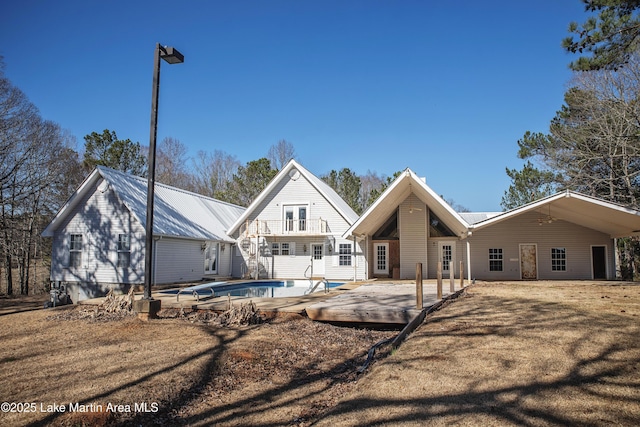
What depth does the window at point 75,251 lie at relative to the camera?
19.8 meters

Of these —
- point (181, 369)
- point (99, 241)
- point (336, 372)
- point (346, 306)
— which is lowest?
point (336, 372)

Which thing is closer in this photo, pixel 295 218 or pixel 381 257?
pixel 381 257

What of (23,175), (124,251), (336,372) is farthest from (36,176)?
(336,372)

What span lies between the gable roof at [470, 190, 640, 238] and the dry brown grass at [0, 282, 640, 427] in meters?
8.50

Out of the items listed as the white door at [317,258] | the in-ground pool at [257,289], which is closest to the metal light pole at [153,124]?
the in-ground pool at [257,289]

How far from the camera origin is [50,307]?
544 inches

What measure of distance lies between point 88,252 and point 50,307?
242 inches

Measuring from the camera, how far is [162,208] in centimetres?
2091

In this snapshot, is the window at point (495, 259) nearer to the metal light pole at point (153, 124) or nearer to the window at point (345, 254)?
the window at point (345, 254)

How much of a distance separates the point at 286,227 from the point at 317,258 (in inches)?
95.4

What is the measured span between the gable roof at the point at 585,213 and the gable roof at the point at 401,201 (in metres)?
1.45

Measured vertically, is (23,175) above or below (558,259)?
above

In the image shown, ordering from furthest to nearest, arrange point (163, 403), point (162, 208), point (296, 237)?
1. point (296, 237)
2. point (162, 208)
3. point (163, 403)

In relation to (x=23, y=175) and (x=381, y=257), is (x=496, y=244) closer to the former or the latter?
(x=381, y=257)
